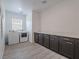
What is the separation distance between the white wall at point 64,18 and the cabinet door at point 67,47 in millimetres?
332

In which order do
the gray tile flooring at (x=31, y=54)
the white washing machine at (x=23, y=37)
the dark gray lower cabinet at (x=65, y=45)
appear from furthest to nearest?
the white washing machine at (x=23, y=37)
the gray tile flooring at (x=31, y=54)
the dark gray lower cabinet at (x=65, y=45)

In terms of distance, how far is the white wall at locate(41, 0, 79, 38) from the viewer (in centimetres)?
268

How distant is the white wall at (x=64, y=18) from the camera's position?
2.68 meters

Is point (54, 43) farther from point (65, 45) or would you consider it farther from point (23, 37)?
point (23, 37)

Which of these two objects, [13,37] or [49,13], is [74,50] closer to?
[49,13]

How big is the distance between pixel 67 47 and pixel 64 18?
1.46m

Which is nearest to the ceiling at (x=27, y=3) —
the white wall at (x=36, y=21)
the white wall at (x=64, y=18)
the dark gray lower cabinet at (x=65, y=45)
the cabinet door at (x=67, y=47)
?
the white wall at (x=64, y=18)

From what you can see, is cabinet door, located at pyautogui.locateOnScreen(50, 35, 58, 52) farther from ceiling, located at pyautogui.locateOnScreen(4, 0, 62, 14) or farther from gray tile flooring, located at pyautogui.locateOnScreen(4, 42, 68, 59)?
ceiling, located at pyautogui.locateOnScreen(4, 0, 62, 14)

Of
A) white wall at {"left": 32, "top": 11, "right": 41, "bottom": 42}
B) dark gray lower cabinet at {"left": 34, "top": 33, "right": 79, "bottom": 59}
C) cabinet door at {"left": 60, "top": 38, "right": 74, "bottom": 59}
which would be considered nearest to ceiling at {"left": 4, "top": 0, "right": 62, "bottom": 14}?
white wall at {"left": 32, "top": 11, "right": 41, "bottom": 42}

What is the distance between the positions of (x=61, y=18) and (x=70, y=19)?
0.52 meters

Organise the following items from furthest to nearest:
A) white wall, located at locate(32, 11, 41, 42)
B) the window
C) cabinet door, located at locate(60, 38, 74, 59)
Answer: the window → white wall, located at locate(32, 11, 41, 42) → cabinet door, located at locate(60, 38, 74, 59)

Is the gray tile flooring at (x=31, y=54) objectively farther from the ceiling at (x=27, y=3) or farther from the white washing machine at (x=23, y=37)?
the ceiling at (x=27, y=3)

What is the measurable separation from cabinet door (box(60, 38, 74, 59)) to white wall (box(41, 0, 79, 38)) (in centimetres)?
33

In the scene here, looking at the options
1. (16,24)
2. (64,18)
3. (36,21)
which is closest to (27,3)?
(36,21)
